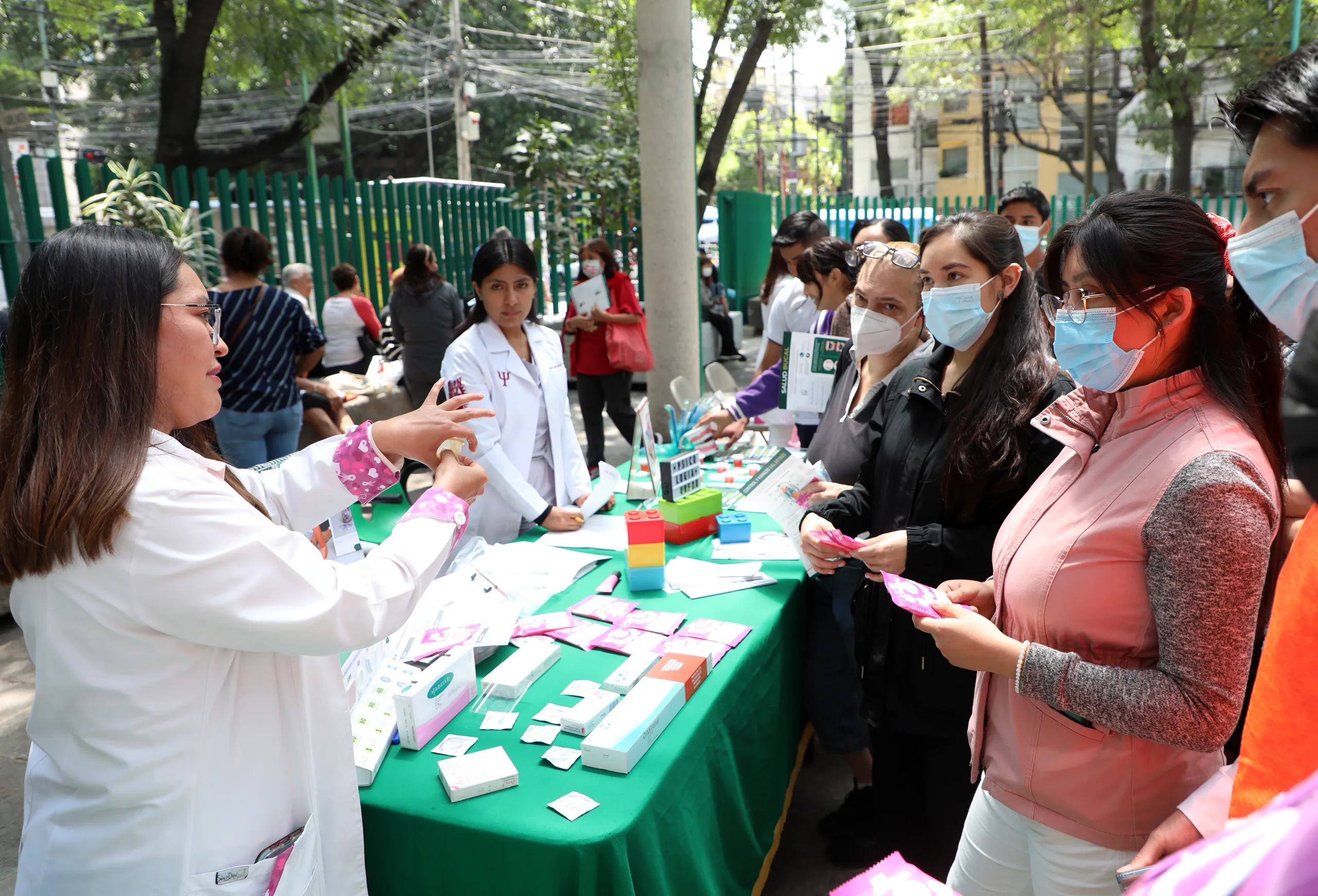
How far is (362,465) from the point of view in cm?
172

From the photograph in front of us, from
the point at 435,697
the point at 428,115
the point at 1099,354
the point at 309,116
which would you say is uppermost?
the point at 428,115

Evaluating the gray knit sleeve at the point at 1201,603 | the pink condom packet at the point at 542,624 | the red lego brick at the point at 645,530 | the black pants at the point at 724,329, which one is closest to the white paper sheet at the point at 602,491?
the red lego brick at the point at 645,530

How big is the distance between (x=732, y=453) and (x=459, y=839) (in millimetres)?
2769

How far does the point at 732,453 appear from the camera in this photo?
413cm

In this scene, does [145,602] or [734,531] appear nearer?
[145,602]

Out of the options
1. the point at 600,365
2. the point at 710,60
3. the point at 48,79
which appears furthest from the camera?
the point at 48,79

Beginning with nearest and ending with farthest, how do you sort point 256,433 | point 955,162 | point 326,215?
1. point 256,433
2. point 326,215
3. point 955,162

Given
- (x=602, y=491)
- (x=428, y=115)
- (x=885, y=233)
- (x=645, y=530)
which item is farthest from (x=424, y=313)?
(x=428, y=115)

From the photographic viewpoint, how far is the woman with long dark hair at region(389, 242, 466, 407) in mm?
6555

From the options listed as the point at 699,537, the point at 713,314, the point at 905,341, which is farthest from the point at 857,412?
the point at 713,314

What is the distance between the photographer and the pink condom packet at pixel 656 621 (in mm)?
2254

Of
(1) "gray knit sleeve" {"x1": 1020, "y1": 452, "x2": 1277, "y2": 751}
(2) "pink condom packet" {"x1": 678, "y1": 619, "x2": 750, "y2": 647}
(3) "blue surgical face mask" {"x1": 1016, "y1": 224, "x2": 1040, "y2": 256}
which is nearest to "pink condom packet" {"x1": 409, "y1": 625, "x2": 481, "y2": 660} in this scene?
(2) "pink condom packet" {"x1": 678, "y1": 619, "x2": 750, "y2": 647}

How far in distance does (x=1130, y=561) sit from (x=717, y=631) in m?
1.11

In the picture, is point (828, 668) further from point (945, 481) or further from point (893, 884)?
point (893, 884)
